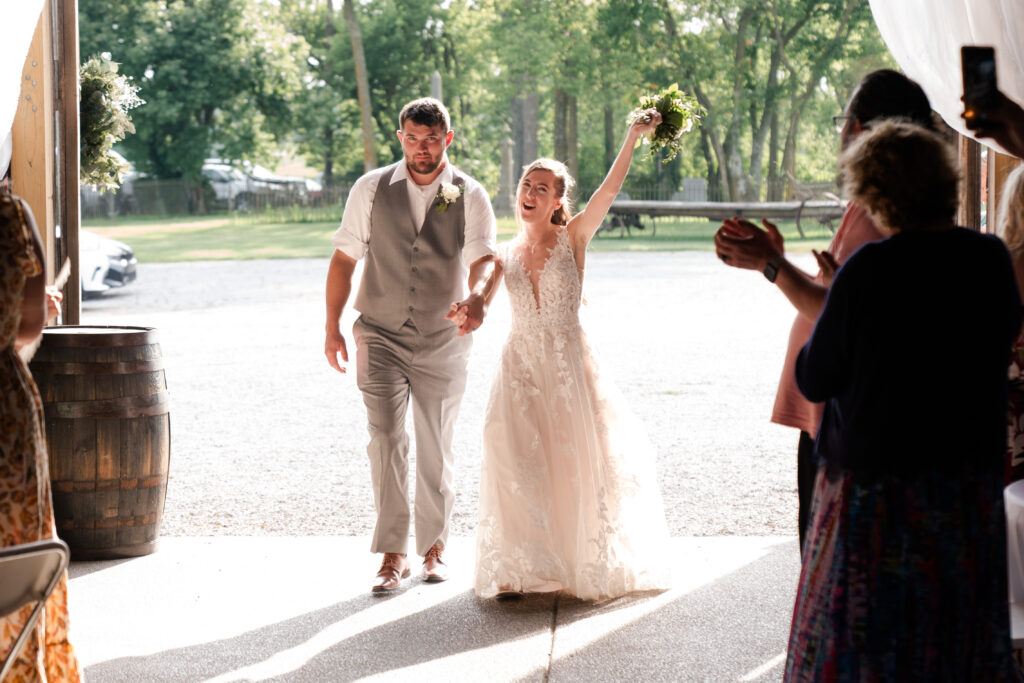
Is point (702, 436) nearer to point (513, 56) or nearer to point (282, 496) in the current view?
point (282, 496)

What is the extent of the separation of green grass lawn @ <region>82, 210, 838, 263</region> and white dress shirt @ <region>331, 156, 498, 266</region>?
1836cm

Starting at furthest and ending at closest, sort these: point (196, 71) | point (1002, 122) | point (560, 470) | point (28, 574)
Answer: point (196, 71) → point (560, 470) → point (1002, 122) → point (28, 574)

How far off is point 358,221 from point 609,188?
1.01 metres

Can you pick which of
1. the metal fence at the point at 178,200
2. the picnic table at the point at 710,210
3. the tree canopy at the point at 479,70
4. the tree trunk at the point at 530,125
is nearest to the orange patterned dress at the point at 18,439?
the picnic table at the point at 710,210

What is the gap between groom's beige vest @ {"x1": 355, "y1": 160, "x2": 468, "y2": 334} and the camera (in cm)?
454

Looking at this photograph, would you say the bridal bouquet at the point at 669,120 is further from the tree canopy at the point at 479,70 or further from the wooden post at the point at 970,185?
the tree canopy at the point at 479,70

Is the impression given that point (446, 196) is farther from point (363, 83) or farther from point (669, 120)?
point (363, 83)

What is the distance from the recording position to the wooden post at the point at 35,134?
192 inches

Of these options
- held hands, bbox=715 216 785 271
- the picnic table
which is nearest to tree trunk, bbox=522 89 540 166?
the picnic table

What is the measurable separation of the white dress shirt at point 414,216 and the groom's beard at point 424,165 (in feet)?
0.15

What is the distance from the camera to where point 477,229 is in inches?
180

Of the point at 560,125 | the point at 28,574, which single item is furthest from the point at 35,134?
the point at 560,125

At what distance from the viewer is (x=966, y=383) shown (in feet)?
7.56

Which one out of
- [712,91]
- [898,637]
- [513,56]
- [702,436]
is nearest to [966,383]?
[898,637]
